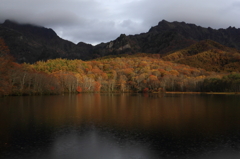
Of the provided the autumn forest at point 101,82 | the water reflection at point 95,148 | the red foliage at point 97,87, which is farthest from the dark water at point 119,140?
the red foliage at point 97,87

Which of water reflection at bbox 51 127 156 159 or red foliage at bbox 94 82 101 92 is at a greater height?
red foliage at bbox 94 82 101 92

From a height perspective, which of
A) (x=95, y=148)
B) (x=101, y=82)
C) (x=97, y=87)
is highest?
(x=101, y=82)

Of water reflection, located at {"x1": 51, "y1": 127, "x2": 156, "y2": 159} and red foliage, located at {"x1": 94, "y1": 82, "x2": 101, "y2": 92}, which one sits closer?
water reflection, located at {"x1": 51, "y1": 127, "x2": 156, "y2": 159}

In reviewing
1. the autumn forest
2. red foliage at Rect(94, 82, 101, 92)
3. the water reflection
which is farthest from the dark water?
red foliage at Rect(94, 82, 101, 92)

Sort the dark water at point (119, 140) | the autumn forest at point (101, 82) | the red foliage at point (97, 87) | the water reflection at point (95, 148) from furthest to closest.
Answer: the red foliage at point (97, 87) < the autumn forest at point (101, 82) < the dark water at point (119, 140) < the water reflection at point (95, 148)

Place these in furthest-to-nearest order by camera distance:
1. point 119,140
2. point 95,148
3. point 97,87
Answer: point 97,87
point 119,140
point 95,148

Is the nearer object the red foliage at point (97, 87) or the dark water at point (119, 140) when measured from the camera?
the dark water at point (119, 140)

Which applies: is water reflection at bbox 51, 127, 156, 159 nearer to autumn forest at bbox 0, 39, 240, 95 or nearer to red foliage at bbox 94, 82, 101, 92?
autumn forest at bbox 0, 39, 240, 95

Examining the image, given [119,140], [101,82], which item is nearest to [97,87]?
[101,82]

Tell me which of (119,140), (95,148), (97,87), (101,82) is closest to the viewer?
(95,148)

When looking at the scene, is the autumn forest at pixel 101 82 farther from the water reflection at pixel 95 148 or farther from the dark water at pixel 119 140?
the water reflection at pixel 95 148

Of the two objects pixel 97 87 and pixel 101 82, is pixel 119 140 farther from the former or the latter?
pixel 101 82

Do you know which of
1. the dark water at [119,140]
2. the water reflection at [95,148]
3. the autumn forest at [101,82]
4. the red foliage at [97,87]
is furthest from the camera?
the red foliage at [97,87]

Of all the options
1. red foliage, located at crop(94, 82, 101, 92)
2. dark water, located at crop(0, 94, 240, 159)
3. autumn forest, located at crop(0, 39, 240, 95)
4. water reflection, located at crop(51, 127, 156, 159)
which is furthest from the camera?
red foliage, located at crop(94, 82, 101, 92)
